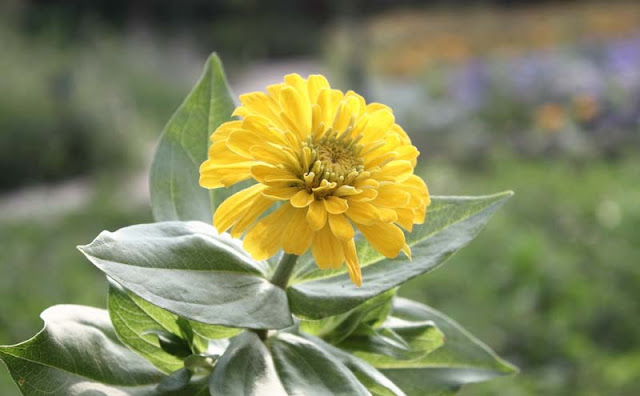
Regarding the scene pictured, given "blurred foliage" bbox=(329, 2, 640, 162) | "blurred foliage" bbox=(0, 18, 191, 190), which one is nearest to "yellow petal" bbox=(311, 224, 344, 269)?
"blurred foliage" bbox=(329, 2, 640, 162)

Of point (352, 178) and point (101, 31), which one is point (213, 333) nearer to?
point (352, 178)

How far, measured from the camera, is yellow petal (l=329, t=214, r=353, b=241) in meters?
0.34

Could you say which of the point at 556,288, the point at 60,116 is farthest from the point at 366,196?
the point at 60,116

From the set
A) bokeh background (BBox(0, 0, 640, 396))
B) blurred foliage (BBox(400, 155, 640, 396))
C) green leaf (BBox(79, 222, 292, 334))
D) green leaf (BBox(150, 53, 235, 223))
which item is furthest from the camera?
bokeh background (BBox(0, 0, 640, 396))

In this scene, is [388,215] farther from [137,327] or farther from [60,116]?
[60,116]

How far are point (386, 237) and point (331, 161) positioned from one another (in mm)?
53

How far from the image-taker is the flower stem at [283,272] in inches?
15.2

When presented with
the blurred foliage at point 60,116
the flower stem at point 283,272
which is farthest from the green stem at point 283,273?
the blurred foliage at point 60,116

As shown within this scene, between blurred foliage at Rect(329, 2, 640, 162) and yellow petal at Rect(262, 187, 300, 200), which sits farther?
blurred foliage at Rect(329, 2, 640, 162)

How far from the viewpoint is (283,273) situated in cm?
39

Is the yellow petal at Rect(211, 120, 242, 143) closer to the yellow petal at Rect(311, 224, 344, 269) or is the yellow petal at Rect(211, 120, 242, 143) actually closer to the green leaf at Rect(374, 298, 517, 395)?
the yellow petal at Rect(311, 224, 344, 269)

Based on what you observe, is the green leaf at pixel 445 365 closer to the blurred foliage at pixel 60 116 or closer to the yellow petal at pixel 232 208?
the yellow petal at pixel 232 208

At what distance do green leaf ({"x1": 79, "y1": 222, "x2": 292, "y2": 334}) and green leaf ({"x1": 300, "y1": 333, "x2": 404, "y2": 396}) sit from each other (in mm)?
43

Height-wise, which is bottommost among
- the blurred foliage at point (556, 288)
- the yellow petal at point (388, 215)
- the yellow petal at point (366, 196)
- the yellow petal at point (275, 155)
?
the blurred foliage at point (556, 288)
